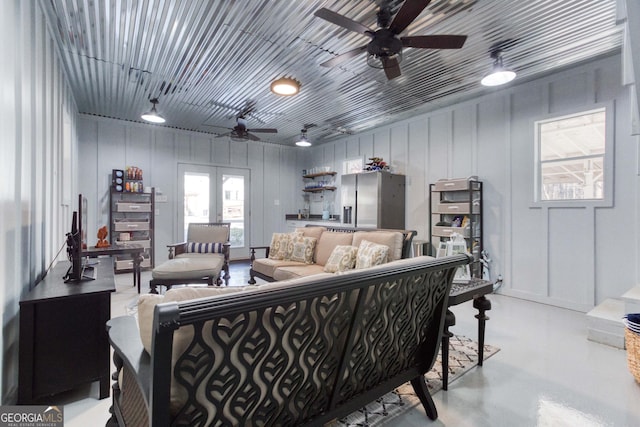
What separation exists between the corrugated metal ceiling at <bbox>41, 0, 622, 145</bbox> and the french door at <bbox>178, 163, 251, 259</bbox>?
72.1 inches

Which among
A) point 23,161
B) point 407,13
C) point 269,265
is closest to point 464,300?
point 407,13

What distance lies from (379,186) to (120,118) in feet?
16.8

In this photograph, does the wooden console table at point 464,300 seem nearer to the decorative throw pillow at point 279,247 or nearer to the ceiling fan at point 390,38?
the ceiling fan at point 390,38

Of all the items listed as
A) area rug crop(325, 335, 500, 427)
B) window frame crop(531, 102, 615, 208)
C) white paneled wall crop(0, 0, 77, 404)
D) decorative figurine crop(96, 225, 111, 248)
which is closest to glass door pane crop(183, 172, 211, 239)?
decorative figurine crop(96, 225, 111, 248)

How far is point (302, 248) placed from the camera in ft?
13.2

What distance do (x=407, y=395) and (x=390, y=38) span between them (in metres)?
2.63

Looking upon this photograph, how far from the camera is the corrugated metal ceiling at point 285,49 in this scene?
2.54 m

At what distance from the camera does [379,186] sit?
523 centimetres

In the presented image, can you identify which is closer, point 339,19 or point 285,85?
point 339,19

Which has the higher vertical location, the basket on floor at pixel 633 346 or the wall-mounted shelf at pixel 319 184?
the wall-mounted shelf at pixel 319 184

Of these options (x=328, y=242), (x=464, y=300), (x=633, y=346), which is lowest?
(x=633, y=346)

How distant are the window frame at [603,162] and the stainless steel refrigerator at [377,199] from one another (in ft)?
6.83

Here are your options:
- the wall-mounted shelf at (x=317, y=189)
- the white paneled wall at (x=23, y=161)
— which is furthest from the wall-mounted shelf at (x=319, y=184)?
the white paneled wall at (x=23, y=161)

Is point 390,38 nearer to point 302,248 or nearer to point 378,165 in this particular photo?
point 302,248
